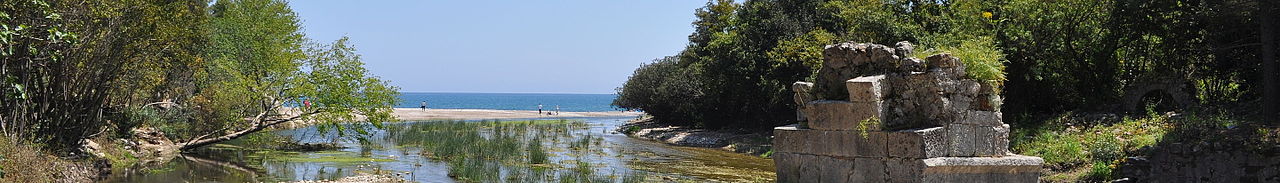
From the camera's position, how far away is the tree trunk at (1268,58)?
1555 cm

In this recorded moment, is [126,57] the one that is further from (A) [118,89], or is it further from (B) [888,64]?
(B) [888,64]

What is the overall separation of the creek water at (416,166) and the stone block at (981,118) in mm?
5870

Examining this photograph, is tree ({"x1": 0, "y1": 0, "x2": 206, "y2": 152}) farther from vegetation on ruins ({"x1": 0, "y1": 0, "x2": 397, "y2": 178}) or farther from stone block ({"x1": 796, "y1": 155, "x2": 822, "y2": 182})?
stone block ({"x1": 796, "y1": 155, "x2": 822, "y2": 182})

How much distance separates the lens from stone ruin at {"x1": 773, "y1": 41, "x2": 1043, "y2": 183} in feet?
32.2

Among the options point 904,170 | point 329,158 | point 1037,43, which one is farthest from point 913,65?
point 329,158

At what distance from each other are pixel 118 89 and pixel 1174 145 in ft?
49.5

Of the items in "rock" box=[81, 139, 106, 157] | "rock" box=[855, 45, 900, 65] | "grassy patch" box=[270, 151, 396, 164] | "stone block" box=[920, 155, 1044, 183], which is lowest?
"grassy patch" box=[270, 151, 396, 164]

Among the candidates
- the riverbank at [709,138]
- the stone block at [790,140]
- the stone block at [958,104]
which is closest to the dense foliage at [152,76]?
the stone block at [790,140]

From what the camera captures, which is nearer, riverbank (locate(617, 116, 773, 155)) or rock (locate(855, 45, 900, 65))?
rock (locate(855, 45, 900, 65))

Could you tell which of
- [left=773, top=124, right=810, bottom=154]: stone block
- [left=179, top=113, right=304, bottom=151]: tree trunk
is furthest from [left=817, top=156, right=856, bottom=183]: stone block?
[left=179, top=113, right=304, bottom=151]: tree trunk

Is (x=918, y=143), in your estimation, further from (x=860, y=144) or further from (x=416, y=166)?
(x=416, y=166)

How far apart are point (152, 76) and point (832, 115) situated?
39.4 ft

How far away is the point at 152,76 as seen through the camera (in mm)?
17547

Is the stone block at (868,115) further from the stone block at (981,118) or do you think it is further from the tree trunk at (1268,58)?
the tree trunk at (1268,58)
